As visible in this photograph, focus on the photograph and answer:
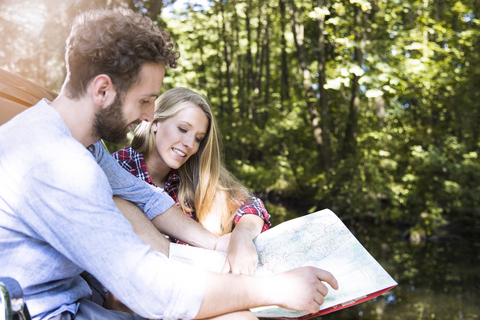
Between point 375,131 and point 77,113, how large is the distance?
8999 mm

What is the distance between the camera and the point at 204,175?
238cm

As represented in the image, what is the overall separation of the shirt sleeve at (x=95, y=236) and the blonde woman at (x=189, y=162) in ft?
3.50

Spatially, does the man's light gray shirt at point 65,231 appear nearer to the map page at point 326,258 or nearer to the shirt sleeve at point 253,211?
the map page at point 326,258

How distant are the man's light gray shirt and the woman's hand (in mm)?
414

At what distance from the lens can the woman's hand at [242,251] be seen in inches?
60.5

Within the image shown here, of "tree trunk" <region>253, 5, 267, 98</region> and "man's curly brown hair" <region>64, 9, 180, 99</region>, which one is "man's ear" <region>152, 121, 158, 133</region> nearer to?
"man's curly brown hair" <region>64, 9, 180, 99</region>

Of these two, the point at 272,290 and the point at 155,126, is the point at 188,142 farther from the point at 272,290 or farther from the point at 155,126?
the point at 272,290

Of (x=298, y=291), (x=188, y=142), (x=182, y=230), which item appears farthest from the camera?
(x=188, y=142)

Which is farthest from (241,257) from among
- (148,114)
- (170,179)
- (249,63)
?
(249,63)

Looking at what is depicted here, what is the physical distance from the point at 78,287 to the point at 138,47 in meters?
0.80

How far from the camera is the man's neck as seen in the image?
126cm

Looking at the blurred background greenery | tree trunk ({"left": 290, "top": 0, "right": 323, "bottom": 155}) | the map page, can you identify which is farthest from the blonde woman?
tree trunk ({"left": 290, "top": 0, "right": 323, "bottom": 155})

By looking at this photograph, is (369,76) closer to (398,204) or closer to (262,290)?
(262,290)

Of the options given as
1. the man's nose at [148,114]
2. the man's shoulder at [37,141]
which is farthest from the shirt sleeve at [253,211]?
the man's shoulder at [37,141]
